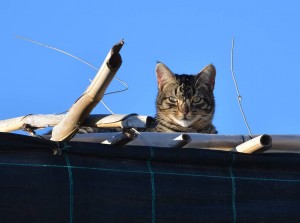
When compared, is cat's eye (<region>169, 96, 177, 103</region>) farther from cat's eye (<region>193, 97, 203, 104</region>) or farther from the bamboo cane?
the bamboo cane

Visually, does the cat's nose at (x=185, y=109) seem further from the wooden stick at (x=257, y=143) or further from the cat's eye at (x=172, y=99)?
the wooden stick at (x=257, y=143)

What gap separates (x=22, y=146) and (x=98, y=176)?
0.33 meters

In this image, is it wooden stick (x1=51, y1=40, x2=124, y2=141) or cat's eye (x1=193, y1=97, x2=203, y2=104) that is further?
cat's eye (x1=193, y1=97, x2=203, y2=104)

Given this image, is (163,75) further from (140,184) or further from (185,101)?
(140,184)

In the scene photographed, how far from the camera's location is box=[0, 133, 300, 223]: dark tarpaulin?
3.05 meters

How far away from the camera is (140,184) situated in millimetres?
3275

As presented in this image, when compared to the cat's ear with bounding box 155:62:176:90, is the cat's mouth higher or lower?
lower

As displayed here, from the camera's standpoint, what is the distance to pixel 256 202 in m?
3.50

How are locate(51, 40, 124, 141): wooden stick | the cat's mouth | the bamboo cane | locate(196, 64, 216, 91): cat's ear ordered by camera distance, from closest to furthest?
locate(51, 40, 124, 141): wooden stick → the bamboo cane → the cat's mouth → locate(196, 64, 216, 91): cat's ear

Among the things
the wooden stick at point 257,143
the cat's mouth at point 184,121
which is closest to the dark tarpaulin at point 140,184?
the wooden stick at point 257,143

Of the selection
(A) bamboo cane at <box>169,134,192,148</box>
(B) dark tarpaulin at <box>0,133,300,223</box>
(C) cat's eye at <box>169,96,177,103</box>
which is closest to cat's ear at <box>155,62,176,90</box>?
(C) cat's eye at <box>169,96,177,103</box>

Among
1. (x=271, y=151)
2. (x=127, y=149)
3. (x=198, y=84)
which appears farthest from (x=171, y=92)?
(x=127, y=149)

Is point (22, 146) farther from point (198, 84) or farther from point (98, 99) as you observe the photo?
point (198, 84)

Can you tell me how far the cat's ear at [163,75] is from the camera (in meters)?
7.04
